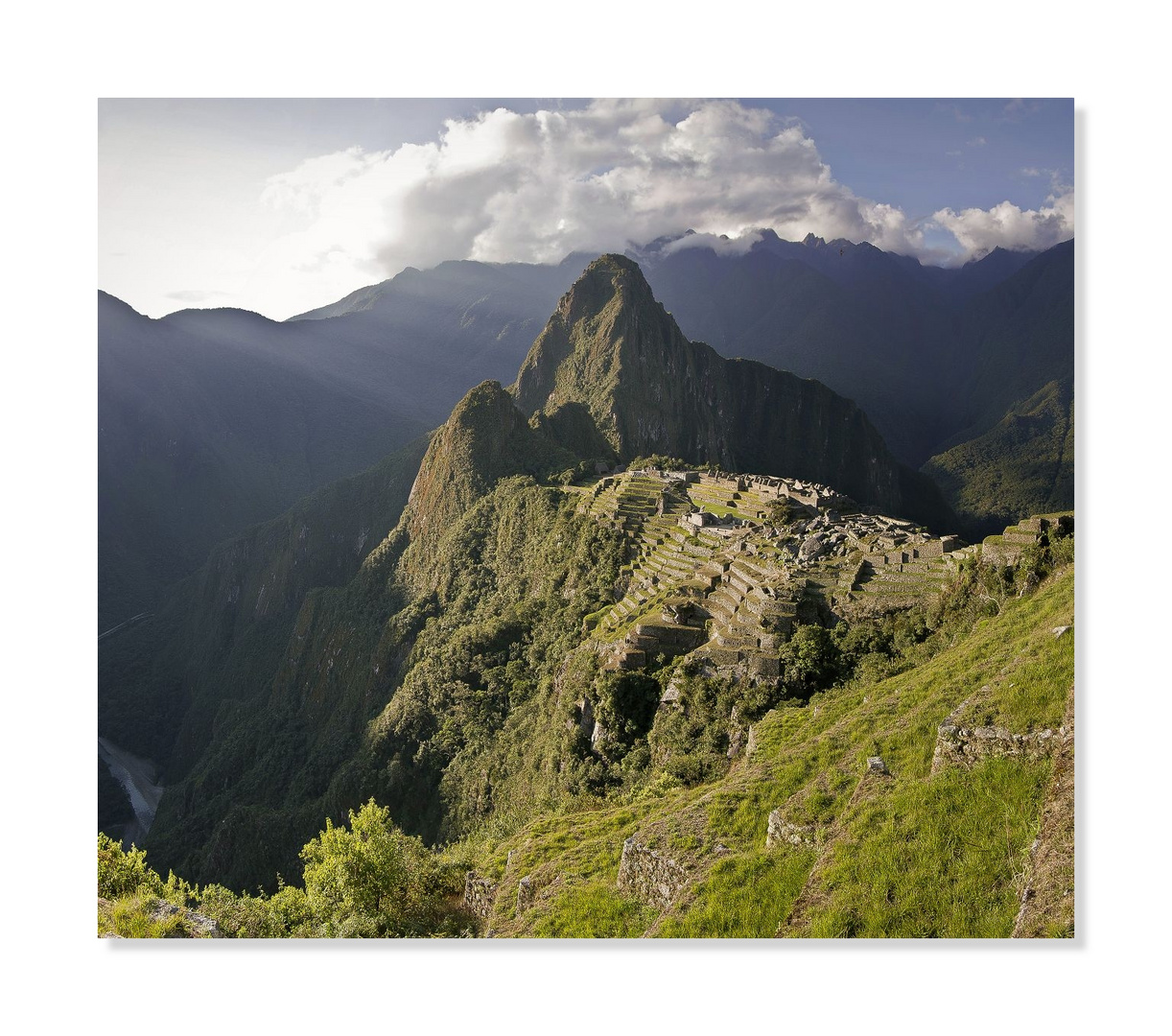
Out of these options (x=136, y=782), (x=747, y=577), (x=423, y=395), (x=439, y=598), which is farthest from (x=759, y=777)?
(x=423, y=395)

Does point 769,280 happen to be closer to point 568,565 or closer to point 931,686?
point 568,565

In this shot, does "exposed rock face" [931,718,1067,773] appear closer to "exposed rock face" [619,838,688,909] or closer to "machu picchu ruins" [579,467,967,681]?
"exposed rock face" [619,838,688,909]

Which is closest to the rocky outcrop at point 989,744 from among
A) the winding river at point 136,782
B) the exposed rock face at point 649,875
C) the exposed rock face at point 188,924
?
the exposed rock face at point 649,875

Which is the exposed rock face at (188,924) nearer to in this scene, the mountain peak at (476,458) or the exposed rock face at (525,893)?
the exposed rock face at (525,893)

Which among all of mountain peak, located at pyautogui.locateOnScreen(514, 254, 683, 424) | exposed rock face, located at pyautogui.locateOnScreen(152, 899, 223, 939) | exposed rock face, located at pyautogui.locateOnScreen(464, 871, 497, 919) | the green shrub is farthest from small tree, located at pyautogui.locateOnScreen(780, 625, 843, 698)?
mountain peak, located at pyautogui.locateOnScreen(514, 254, 683, 424)

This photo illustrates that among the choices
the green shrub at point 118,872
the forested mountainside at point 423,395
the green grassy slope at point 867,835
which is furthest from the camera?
the forested mountainside at point 423,395

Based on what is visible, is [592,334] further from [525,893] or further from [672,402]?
[525,893]
